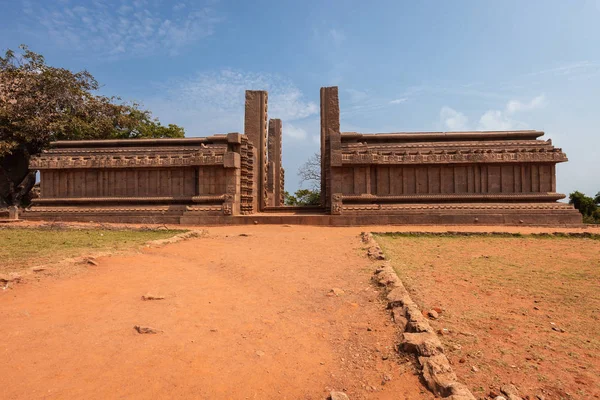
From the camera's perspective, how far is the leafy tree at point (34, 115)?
23.2 m

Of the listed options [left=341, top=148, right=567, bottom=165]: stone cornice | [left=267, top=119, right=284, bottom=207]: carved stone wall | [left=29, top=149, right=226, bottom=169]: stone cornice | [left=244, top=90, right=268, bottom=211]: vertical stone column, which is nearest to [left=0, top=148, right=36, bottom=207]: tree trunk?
[left=29, top=149, right=226, bottom=169]: stone cornice

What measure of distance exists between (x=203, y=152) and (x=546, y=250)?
15647 mm

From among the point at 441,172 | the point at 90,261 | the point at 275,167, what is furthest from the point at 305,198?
the point at 90,261

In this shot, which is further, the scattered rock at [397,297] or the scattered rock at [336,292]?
the scattered rock at [336,292]

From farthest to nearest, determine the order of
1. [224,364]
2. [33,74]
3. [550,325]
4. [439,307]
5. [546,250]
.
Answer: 1. [33,74]
2. [546,250]
3. [439,307]
4. [550,325]
5. [224,364]

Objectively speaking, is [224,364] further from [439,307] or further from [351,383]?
[439,307]

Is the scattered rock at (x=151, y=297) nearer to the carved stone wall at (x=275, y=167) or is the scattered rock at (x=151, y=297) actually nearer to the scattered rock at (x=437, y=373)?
the scattered rock at (x=437, y=373)

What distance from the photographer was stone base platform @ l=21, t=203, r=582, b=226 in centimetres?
1584

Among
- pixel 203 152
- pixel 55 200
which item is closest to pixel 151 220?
pixel 203 152

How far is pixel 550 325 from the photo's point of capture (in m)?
3.88

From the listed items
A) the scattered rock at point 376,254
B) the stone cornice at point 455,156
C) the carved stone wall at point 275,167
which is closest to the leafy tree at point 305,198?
the carved stone wall at point 275,167

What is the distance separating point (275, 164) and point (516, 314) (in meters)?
22.9

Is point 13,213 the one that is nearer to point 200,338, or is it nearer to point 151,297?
point 151,297

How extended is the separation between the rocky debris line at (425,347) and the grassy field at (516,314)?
196mm
